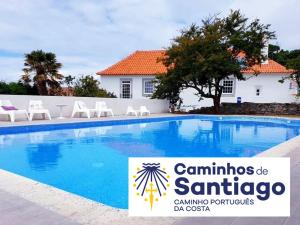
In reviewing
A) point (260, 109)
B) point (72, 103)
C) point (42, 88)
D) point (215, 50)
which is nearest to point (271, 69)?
point (260, 109)

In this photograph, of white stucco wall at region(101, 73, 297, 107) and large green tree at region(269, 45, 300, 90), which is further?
white stucco wall at region(101, 73, 297, 107)

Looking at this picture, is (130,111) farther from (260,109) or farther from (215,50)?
(260,109)

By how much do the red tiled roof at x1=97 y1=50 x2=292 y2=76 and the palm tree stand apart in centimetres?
747

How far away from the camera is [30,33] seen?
2220cm

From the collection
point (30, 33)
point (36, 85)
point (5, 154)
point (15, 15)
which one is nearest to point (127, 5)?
point (15, 15)

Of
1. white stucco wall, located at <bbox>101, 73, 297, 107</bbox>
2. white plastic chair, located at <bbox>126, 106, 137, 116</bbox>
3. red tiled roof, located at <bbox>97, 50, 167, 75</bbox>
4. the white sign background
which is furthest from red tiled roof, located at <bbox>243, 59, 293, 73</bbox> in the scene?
the white sign background

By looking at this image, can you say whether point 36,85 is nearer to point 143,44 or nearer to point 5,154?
point 143,44

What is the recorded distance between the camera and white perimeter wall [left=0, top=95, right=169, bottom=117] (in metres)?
13.5

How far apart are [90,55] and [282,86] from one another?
58.0 ft

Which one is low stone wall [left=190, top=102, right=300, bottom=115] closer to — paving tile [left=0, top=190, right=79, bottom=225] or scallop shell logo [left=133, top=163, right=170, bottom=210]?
scallop shell logo [left=133, top=163, right=170, bottom=210]

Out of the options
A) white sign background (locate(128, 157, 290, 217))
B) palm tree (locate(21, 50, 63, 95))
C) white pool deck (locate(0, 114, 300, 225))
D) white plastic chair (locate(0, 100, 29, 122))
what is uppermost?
palm tree (locate(21, 50, 63, 95))

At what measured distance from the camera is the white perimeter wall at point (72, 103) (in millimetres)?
13453

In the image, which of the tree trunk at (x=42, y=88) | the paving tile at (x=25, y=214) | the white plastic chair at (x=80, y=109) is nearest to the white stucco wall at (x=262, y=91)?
the tree trunk at (x=42, y=88)

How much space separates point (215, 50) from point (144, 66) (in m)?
11.0
